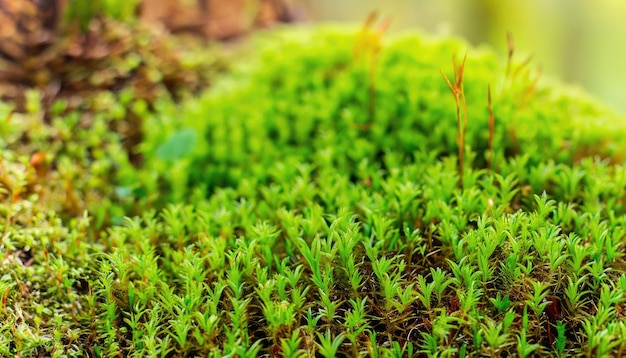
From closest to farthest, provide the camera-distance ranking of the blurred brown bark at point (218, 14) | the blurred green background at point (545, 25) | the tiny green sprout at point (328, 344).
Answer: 1. the tiny green sprout at point (328, 344)
2. the blurred brown bark at point (218, 14)
3. the blurred green background at point (545, 25)

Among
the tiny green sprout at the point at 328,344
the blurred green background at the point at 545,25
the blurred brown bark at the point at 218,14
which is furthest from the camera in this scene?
A: the blurred green background at the point at 545,25

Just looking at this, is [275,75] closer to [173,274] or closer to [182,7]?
[182,7]

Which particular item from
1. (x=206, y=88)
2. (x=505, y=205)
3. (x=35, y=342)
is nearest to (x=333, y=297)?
(x=505, y=205)

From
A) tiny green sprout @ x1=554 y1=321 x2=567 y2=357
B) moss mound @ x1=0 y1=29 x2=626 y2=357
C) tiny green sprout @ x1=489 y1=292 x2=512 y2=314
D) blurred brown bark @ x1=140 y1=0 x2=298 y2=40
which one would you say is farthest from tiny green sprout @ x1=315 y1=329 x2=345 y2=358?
blurred brown bark @ x1=140 y1=0 x2=298 y2=40

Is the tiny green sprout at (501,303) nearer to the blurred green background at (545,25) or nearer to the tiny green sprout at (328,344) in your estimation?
the tiny green sprout at (328,344)

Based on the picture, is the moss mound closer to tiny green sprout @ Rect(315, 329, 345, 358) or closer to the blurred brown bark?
tiny green sprout @ Rect(315, 329, 345, 358)

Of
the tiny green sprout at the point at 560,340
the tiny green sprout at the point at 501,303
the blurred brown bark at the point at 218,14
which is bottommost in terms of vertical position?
the tiny green sprout at the point at 560,340

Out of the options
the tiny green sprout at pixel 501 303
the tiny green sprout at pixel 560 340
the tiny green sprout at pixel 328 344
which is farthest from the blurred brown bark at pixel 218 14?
the tiny green sprout at pixel 560 340
